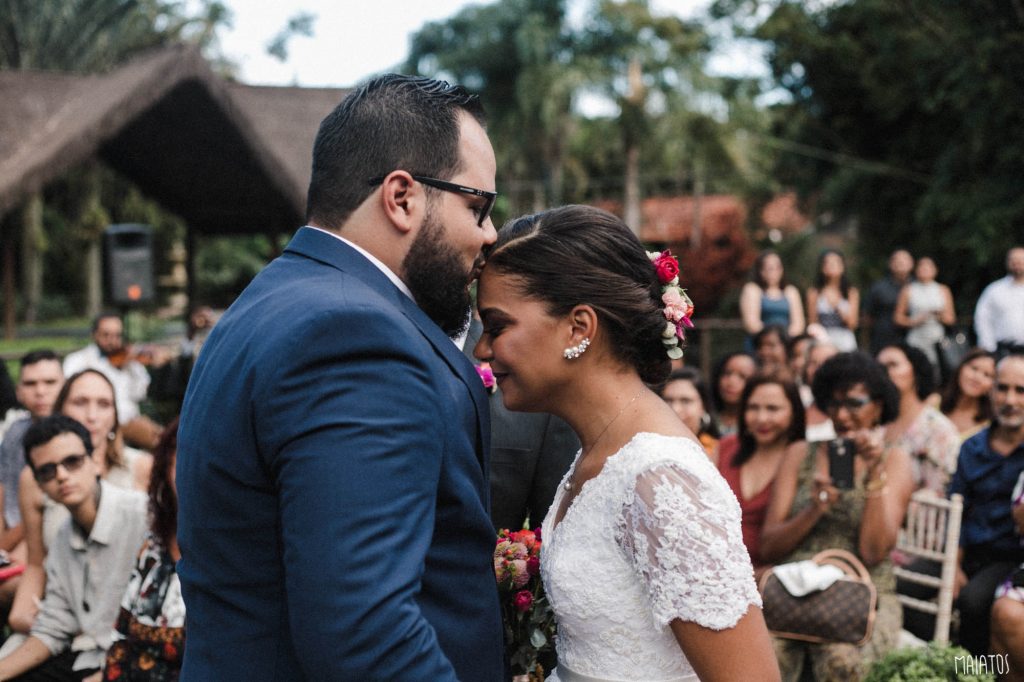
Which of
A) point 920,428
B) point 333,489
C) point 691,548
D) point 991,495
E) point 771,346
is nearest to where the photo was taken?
point 333,489

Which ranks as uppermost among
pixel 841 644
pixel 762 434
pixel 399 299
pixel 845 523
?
pixel 399 299

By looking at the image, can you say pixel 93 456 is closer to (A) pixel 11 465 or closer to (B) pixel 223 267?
(A) pixel 11 465

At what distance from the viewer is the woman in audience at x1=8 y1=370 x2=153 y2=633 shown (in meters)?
4.71

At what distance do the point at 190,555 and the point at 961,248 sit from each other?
1519 cm

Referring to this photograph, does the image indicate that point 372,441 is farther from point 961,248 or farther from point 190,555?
point 961,248

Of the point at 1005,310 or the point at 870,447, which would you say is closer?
the point at 870,447

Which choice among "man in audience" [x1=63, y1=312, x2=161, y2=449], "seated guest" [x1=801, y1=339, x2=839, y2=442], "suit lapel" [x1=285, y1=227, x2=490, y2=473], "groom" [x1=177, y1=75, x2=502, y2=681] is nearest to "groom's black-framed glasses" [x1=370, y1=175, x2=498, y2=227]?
"groom" [x1=177, y1=75, x2=502, y2=681]

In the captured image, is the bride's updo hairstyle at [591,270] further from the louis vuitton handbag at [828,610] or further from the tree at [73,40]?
the tree at [73,40]

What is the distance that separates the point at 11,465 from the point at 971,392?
6016 mm

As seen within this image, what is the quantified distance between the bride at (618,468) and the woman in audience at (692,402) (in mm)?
3206

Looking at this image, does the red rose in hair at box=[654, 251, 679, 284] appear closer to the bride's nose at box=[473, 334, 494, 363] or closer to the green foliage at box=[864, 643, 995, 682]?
the bride's nose at box=[473, 334, 494, 363]

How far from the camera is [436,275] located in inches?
64.2

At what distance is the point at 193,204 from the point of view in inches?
584

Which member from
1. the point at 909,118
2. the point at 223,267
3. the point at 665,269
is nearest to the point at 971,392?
the point at 665,269
